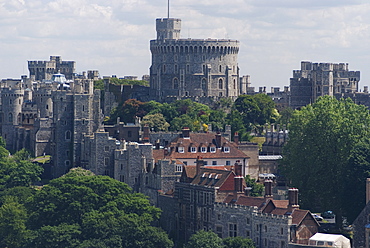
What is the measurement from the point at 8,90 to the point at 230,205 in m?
85.4

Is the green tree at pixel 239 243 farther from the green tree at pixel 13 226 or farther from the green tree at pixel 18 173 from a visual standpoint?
the green tree at pixel 18 173

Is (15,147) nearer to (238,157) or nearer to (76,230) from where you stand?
(238,157)

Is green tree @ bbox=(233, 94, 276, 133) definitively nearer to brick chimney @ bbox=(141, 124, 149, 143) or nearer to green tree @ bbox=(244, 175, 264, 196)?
brick chimney @ bbox=(141, 124, 149, 143)

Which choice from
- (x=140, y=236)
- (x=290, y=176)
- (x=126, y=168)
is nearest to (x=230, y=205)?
(x=140, y=236)

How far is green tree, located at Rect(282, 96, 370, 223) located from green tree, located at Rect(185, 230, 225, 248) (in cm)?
1338

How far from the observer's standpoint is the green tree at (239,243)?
10912 centimetres

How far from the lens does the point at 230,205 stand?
115 meters

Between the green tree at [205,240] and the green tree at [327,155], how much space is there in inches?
527

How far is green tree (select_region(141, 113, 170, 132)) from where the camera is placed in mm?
173625

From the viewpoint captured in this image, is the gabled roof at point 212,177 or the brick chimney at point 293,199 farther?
the gabled roof at point 212,177

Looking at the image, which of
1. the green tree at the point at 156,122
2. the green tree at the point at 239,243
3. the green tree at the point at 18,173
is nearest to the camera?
the green tree at the point at 239,243

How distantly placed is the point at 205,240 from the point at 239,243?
3.80m

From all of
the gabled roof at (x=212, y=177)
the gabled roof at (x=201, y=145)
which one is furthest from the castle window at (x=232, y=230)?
the gabled roof at (x=201, y=145)

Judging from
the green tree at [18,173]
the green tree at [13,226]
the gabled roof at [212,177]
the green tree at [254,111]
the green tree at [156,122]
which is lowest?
the green tree at [13,226]
